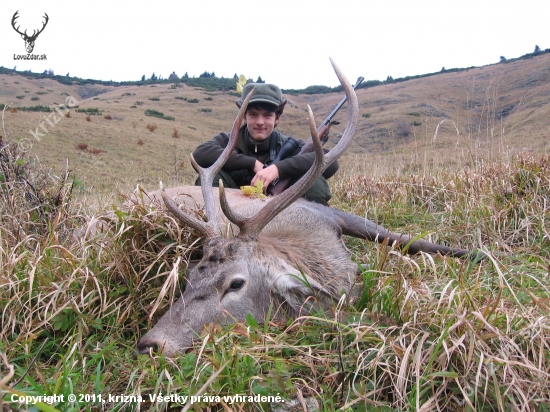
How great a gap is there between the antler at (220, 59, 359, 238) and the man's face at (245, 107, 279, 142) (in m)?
1.90

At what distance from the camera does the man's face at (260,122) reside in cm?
496

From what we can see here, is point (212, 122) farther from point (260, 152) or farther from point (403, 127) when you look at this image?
point (260, 152)

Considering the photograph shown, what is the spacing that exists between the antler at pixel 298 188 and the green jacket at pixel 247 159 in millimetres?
1242

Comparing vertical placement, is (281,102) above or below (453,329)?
above

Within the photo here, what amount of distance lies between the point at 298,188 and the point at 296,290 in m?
0.72

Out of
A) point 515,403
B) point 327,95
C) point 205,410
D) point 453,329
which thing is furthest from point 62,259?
point 327,95

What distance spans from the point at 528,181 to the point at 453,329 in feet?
10.4

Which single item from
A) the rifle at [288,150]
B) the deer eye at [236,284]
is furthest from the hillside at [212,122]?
the deer eye at [236,284]

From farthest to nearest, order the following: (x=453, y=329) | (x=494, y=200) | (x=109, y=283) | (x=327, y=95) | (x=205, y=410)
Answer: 1. (x=327, y=95)
2. (x=494, y=200)
3. (x=109, y=283)
4. (x=453, y=329)
5. (x=205, y=410)

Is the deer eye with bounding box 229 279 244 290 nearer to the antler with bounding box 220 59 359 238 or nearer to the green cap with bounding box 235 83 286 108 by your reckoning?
the antler with bounding box 220 59 359 238

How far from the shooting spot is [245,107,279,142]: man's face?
496 cm

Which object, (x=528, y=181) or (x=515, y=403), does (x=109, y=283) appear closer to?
(x=515, y=403)

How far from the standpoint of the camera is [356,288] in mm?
2684

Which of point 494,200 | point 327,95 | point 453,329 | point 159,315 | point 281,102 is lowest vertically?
point 159,315
